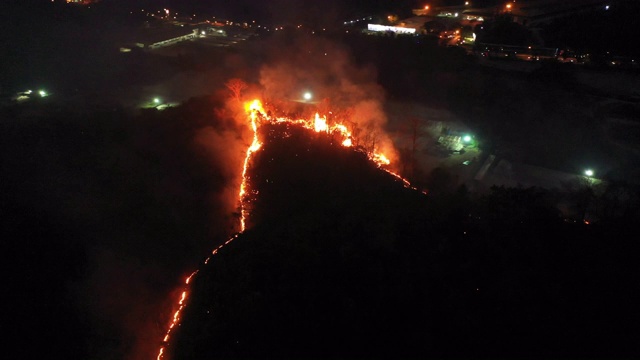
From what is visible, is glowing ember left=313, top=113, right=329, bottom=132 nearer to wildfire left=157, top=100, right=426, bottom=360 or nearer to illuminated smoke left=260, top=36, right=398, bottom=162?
wildfire left=157, top=100, right=426, bottom=360

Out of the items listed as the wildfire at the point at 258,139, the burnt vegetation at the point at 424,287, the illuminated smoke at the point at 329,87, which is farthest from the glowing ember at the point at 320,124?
the burnt vegetation at the point at 424,287

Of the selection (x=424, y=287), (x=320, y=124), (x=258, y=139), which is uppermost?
(x=424, y=287)

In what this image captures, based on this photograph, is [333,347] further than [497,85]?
No

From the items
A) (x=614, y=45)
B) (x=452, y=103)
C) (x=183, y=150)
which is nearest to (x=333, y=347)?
(x=183, y=150)

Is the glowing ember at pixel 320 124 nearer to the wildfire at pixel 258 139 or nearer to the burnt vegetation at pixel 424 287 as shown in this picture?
the wildfire at pixel 258 139

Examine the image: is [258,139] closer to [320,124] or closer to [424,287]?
[320,124]

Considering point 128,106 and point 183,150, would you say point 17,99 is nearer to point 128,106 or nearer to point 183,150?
point 128,106

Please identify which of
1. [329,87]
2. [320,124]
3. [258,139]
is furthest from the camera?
[329,87]

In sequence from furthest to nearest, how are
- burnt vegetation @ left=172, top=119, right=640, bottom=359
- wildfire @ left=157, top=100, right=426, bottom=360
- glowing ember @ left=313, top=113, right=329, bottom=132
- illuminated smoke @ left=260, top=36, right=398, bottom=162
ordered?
illuminated smoke @ left=260, top=36, right=398, bottom=162, glowing ember @ left=313, top=113, right=329, bottom=132, wildfire @ left=157, top=100, right=426, bottom=360, burnt vegetation @ left=172, top=119, right=640, bottom=359

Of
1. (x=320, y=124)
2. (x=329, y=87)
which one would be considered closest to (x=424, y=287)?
(x=320, y=124)

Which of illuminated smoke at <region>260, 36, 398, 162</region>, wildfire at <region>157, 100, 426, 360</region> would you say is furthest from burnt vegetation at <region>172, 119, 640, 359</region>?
illuminated smoke at <region>260, 36, 398, 162</region>

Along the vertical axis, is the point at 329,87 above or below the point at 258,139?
above
